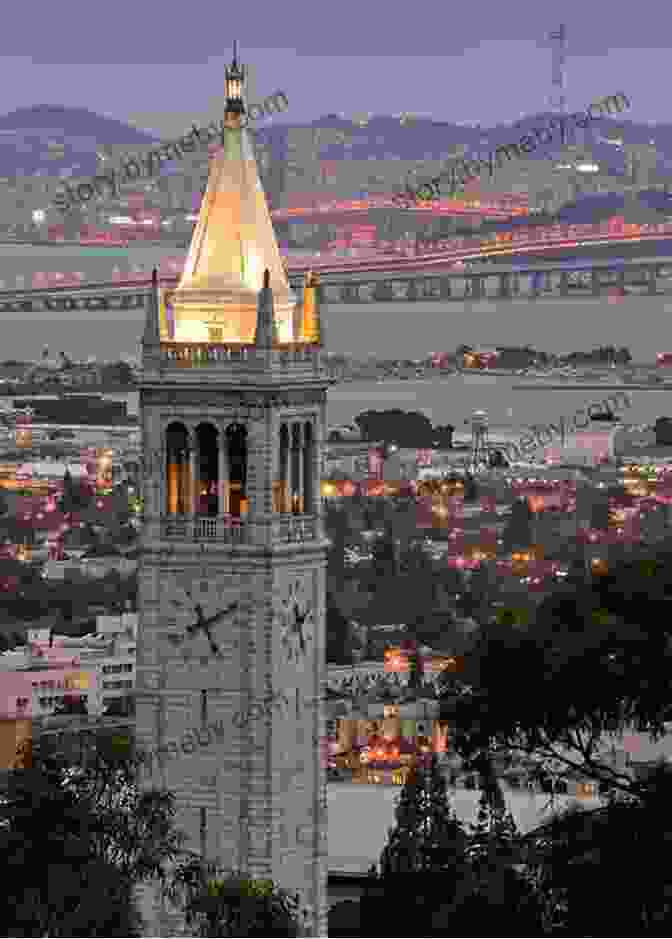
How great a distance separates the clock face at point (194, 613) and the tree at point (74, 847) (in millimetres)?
2493

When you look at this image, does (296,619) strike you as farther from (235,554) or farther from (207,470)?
(207,470)

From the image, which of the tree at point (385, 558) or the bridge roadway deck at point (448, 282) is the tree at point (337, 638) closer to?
the tree at point (385, 558)

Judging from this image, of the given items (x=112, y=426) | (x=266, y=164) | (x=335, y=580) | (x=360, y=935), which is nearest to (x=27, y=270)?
(x=266, y=164)

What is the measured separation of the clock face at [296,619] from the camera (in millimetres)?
35719

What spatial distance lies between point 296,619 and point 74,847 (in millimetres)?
4587

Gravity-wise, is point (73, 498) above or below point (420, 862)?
above

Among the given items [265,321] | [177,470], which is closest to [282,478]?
[177,470]

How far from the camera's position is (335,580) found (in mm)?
90375

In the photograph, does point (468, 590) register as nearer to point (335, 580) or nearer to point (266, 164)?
point (335, 580)

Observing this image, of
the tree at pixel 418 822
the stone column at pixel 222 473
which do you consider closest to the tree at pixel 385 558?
the tree at pixel 418 822

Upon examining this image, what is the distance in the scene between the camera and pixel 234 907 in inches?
1249

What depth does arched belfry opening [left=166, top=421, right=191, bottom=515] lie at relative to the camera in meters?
Answer: 35.9

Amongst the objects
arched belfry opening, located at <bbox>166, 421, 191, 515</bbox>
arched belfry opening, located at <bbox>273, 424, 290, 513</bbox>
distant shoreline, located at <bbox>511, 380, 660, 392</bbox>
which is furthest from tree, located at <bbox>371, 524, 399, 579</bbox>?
distant shoreline, located at <bbox>511, 380, 660, 392</bbox>

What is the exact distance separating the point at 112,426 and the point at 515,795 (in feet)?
293
